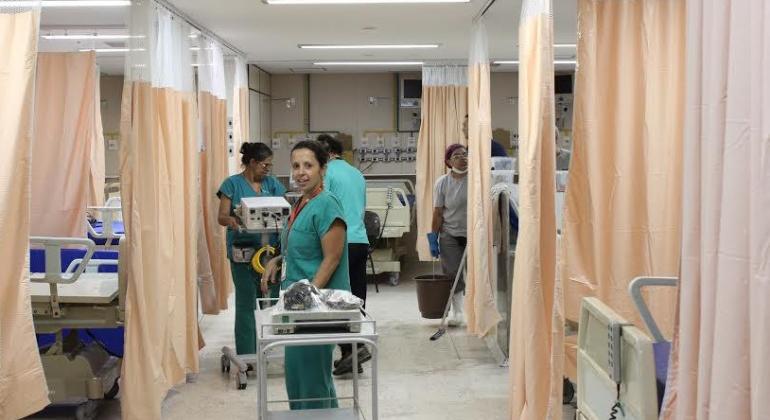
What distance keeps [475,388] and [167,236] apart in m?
2.15

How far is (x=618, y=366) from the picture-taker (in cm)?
247

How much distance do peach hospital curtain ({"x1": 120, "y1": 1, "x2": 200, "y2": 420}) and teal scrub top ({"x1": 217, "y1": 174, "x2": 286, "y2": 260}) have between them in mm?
238

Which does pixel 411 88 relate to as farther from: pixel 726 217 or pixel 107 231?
pixel 726 217

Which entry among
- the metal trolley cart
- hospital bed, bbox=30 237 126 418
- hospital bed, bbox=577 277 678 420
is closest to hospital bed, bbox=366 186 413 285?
hospital bed, bbox=30 237 126 418

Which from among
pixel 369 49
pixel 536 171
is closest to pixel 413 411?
pixel 536 171

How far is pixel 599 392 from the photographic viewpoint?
2729 mm

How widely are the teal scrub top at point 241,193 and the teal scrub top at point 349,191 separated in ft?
1.71

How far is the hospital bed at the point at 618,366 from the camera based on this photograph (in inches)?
90.0

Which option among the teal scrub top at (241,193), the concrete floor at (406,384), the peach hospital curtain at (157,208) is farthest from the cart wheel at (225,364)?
the teal scrub top at (241,193)

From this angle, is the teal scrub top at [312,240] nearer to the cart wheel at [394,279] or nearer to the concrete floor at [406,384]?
the concrete floor at [406,384]

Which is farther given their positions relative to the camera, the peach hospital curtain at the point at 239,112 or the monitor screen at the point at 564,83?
the monitor screen at the point at 564,83

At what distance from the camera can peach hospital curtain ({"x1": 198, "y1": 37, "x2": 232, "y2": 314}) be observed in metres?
6.48

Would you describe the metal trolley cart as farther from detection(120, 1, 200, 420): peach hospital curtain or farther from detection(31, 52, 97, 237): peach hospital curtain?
detection(31, 52, 97, 237): peach hospital curtain

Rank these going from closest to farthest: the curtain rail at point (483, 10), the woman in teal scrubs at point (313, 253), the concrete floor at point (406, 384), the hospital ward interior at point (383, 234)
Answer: the hospital ward interior at point (383, 234) < the woman in teal scrubs at point (313, 253) < the concrete floor at point (406, 384) < the curtain rail at point (483, 10)
